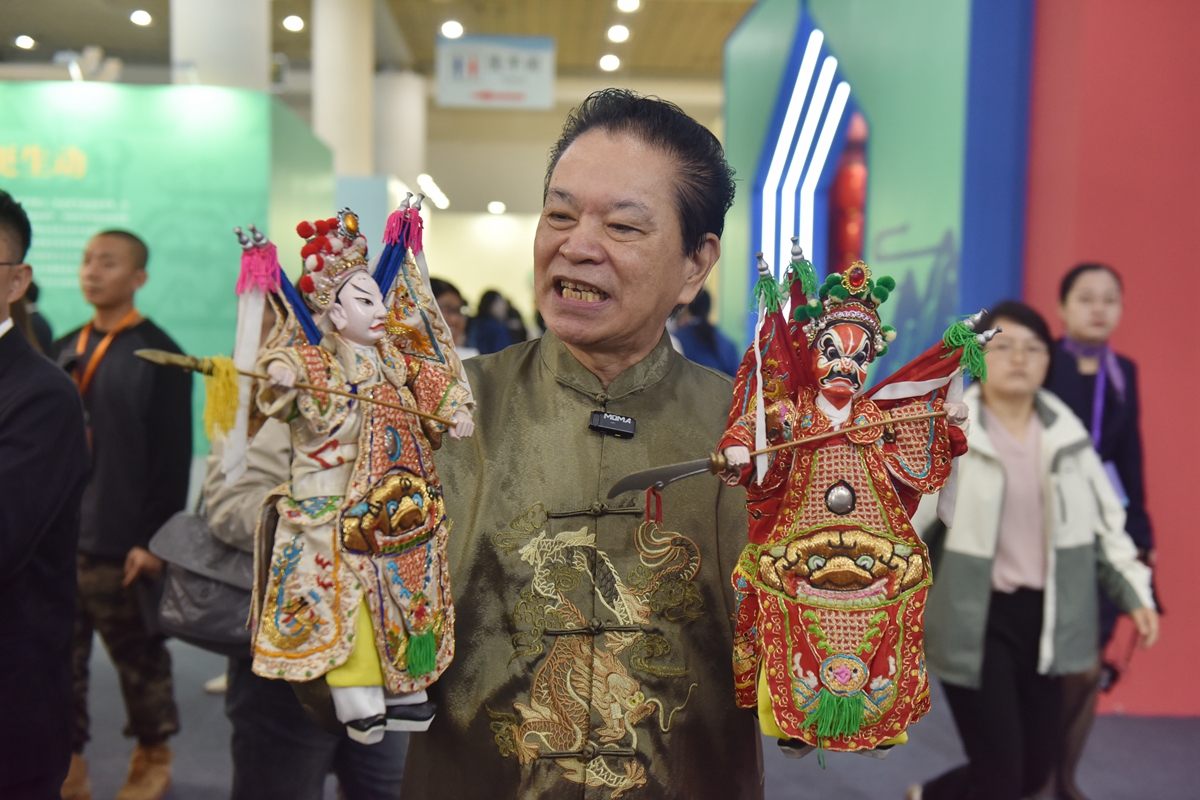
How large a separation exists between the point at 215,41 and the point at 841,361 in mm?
5809

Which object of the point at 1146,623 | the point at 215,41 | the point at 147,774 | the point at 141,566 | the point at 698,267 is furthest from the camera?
the point at 215,41

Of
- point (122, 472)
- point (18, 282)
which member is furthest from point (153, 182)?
point (18, 282)

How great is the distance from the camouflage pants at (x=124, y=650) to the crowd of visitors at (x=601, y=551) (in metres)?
0.16

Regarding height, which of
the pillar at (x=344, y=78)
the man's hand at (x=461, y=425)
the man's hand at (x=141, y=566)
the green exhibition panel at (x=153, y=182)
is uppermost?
the pillar at (x=344, y=78)

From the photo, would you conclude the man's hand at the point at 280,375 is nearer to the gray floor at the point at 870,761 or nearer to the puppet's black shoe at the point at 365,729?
the puppet's black shoe at the point at 365,729

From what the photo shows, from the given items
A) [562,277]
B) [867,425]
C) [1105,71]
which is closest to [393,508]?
[562,277]

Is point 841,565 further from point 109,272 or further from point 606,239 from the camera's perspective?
point 109,272

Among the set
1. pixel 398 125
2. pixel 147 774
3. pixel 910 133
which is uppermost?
pixel 398 125

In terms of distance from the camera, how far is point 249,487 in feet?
7.22

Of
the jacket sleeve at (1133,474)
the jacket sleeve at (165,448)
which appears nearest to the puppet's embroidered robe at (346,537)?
the jacket sleeve at (165,448)

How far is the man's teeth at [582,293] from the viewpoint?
4.73 feet

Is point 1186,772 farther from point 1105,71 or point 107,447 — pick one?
point 107,447

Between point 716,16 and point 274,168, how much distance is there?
663cm

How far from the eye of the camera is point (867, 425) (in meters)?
1.37
